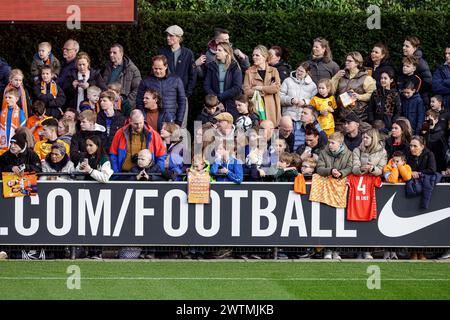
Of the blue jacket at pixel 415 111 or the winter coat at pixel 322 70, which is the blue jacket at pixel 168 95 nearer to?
the winter coat at pixel 322 70

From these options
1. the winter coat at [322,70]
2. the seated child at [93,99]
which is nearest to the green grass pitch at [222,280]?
the seated child at [93,99]

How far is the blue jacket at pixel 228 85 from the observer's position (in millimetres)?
18203

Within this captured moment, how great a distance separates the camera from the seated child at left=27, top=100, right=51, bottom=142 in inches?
701

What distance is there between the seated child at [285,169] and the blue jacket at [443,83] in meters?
3.44

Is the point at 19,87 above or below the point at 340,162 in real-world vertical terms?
above

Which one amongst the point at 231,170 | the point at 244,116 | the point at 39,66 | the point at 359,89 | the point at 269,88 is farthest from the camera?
the point at 39,66

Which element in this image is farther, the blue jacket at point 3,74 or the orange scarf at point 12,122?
the blue jacket at point 3,74

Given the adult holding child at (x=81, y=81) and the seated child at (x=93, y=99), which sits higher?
the adult holding child at (x=81, y=81)

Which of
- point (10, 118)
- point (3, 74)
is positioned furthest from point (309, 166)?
point (3, 74)

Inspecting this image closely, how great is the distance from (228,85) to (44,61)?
9.75 ft

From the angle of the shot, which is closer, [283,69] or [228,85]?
[228,85]

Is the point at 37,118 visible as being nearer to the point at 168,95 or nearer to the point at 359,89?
the point at 168,95

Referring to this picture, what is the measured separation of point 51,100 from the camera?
18.2 metres

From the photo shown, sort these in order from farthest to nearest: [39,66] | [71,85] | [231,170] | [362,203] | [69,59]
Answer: [69,59], [39,66], [71,85], [362,203], [231,170]
